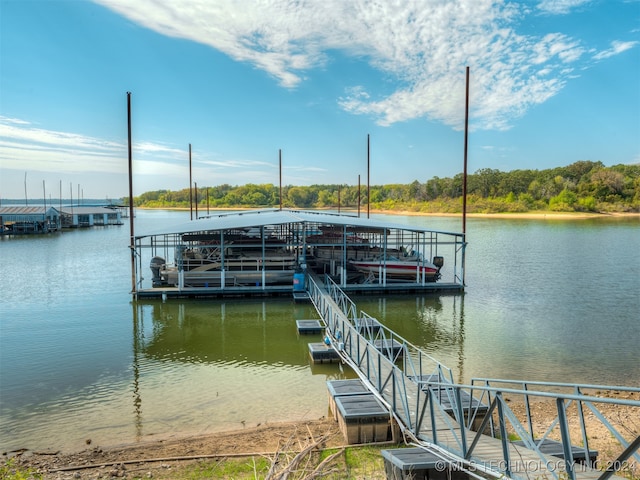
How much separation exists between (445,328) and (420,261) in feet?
22.9

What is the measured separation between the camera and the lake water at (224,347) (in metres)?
9.43

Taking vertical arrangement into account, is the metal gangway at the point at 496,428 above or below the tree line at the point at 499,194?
below

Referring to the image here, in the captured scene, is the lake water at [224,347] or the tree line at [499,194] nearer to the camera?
the lake water at [224,347]

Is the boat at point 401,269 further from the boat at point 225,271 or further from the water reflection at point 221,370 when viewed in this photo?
the water reflection at point 221,370

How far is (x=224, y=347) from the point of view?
14195 millimetres

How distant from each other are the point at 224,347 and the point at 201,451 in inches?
266

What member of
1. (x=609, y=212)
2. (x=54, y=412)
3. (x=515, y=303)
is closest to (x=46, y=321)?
(x=54, y=412)

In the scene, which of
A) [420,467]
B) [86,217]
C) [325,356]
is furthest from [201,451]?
[86,217]

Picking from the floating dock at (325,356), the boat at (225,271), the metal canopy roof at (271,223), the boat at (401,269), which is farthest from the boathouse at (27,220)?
the floating dock at (325,356)

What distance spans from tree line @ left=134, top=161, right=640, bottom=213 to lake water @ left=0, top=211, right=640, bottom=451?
3823 cm

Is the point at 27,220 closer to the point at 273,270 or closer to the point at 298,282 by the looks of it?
the point at 273,270

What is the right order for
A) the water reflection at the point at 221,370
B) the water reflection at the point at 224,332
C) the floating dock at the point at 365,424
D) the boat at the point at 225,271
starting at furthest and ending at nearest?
the boat at the point at 225,271 < the water reflection at the point at 224,332 < the water reflection at the point at 221,370 < the floating dock at the point at 365,424

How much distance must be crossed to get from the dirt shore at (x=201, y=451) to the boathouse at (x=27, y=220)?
201 feet

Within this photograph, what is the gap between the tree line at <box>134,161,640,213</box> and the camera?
85.3 metres
